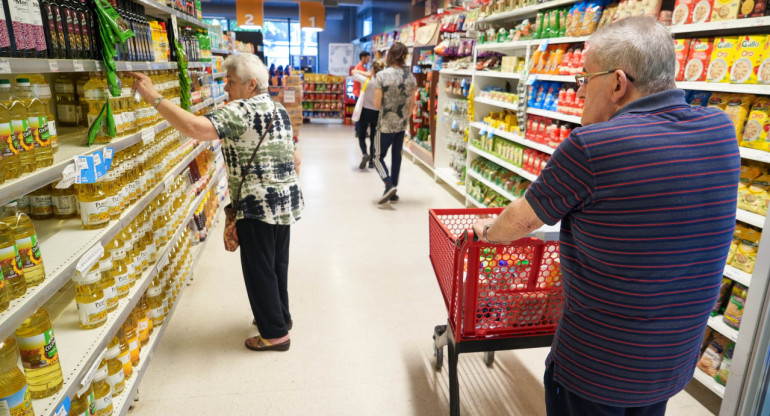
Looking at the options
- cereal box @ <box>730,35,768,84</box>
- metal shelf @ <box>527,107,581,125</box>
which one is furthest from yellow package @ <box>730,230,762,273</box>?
metal shelf @ <box>527,107,581,125</box>

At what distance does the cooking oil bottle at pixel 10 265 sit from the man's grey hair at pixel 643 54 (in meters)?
1.78

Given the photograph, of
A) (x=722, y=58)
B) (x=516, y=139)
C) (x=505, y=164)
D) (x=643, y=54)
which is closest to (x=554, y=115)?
(x=516, y=139)

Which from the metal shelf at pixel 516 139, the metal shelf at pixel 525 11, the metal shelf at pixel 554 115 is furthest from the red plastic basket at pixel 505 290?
the metal shelf at pixel 525 11

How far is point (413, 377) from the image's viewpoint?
277 cm

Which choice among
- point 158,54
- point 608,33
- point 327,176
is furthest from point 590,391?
point 327,176

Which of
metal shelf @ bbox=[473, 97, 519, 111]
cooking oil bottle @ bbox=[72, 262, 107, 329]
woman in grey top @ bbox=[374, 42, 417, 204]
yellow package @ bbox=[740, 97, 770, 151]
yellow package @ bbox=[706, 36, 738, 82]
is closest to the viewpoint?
cooking oil bottle @ bbox=[72, 262, 107, 329]

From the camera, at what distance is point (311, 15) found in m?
15.0

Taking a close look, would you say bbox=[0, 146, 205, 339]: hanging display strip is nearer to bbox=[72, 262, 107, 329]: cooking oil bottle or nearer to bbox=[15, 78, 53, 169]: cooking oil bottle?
bbox=[72, 262, 107, 329]: cooking oil bottle

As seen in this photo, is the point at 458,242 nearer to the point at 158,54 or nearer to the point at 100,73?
the point at 100,73

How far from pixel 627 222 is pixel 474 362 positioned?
190 centimetres

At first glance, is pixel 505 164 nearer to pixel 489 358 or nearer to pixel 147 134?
pixel 489 358

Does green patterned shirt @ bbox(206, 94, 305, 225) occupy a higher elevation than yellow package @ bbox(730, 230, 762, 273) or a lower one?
higher

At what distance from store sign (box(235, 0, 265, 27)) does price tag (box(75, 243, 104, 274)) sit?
13.4 metres

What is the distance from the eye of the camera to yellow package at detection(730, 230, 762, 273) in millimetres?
2406
